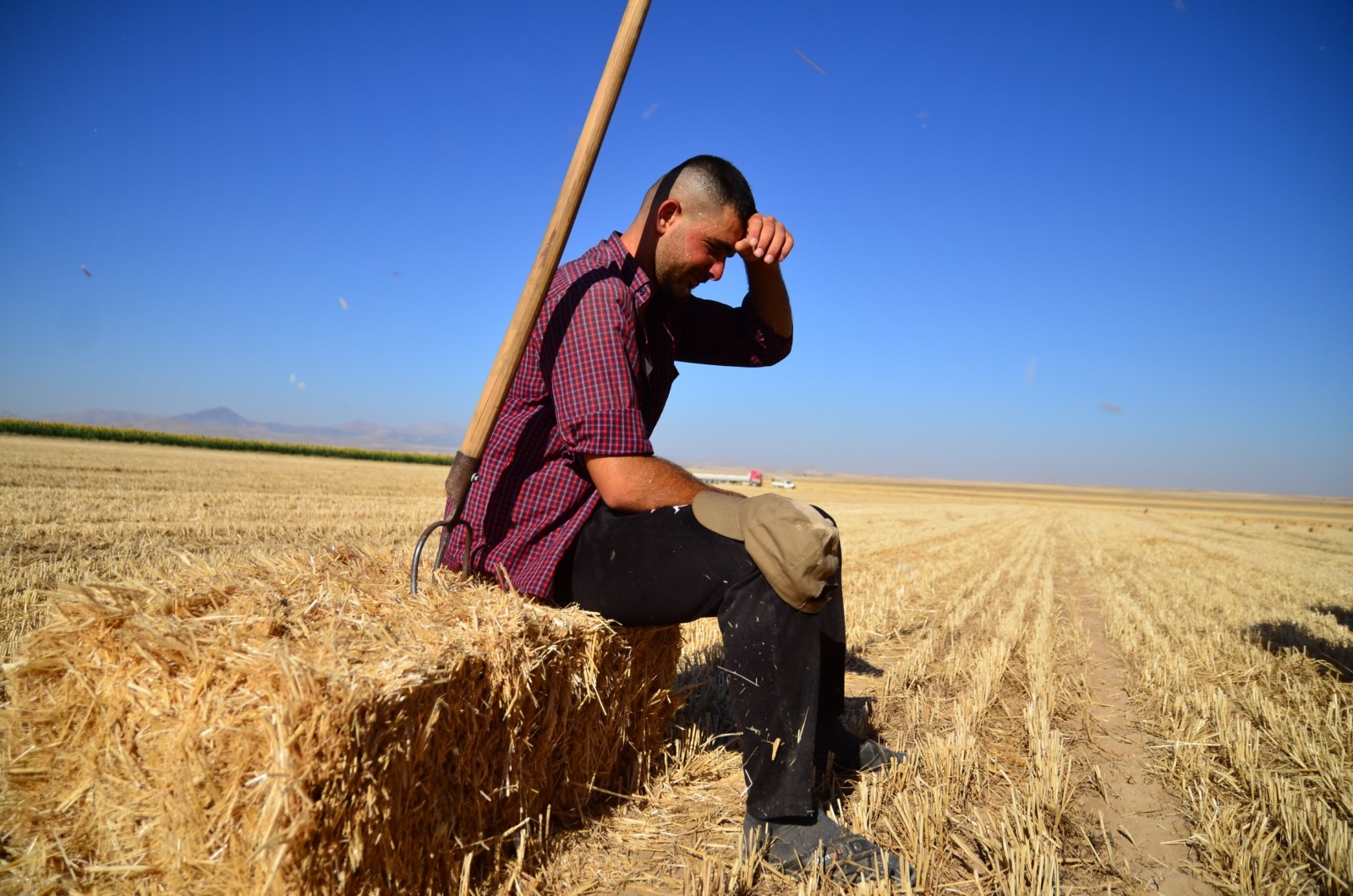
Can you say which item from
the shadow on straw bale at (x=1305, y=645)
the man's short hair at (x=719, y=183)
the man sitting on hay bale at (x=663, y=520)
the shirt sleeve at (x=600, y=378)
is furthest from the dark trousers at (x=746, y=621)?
the shadow on straw bale at (x=1305, y=645)

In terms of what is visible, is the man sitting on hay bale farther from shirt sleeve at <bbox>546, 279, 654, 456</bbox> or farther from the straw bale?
the straw bale

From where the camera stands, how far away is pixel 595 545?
8.09 feet

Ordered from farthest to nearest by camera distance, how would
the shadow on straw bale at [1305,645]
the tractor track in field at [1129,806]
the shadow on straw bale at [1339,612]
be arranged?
1. the shadow on straw bale at [1339,612]
2. the shadow on straw bale at [1305,645]
3. the tractor track in field at [1129,806]

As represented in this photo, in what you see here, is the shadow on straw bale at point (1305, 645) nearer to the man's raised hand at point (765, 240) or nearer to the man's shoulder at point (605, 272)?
the man's raised hand at point (765, 240)

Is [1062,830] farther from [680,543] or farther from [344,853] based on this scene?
[344,853]

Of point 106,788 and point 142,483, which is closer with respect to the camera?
point 106,788

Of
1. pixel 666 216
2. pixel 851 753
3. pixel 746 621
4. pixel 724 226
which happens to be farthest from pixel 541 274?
pixel 851 753

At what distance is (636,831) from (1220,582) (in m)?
11.8

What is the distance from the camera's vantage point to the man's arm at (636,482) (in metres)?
2.25

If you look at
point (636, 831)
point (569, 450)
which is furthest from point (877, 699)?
point (569, 450)

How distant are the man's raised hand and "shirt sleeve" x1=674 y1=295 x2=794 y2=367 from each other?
1.75 ft

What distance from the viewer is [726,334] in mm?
3221

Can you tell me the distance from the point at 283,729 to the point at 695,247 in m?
1.91

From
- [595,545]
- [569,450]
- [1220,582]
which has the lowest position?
[1220,582]
